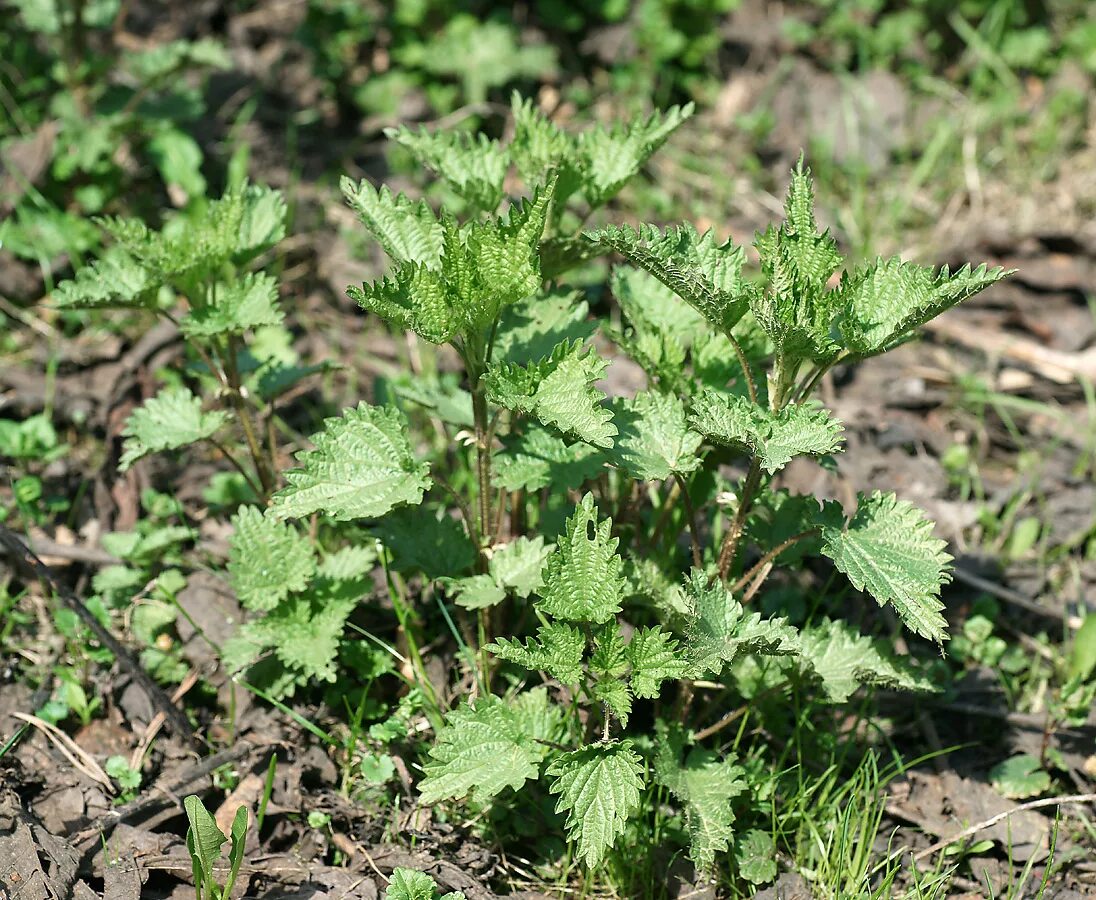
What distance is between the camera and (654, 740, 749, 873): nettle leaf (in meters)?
2.25

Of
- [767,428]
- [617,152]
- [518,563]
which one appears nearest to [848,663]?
[767,428]

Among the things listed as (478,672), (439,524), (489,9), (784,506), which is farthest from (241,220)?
(489,9)

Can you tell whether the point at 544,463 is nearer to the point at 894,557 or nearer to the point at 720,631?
the point at 720,631

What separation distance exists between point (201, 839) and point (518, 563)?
2.90 ft

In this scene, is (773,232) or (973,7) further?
(973,7)

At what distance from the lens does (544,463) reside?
2479 millimetres

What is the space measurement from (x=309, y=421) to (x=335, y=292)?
27.6 inches

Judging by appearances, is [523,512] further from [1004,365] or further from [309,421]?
[1004,365]

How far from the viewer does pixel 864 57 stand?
498cm

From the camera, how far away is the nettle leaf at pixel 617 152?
2.52 meters

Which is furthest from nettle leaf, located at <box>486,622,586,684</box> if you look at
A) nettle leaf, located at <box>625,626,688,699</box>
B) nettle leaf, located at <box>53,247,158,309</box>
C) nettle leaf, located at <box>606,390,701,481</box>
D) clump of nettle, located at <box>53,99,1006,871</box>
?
nettle leaf, located at <box>53,247,158,309</box>

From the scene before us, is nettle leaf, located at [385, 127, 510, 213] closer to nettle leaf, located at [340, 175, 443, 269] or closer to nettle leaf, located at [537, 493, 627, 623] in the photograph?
nettle leaf, located at [340, 175, 443, 269]

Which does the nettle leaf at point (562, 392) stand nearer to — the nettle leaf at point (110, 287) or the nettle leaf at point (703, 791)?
the nettle leaf at point (703, 791)

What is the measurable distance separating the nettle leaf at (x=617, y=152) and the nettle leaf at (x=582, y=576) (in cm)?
81
